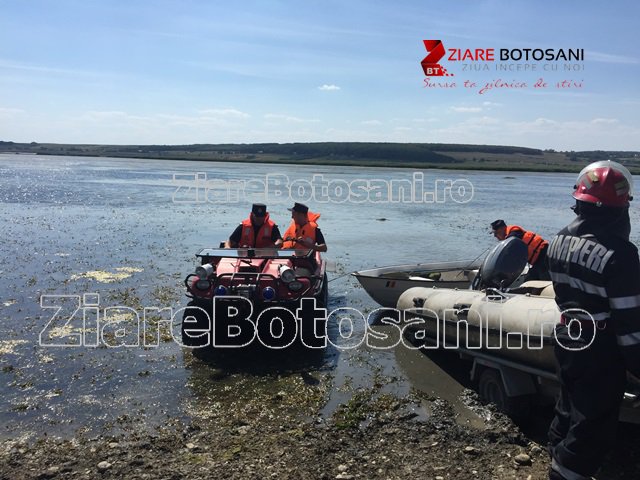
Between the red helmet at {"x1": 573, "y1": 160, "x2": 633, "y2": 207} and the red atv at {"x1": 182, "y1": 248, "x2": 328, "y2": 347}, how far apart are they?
4609 millimetres

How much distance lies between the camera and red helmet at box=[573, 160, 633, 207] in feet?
12.6

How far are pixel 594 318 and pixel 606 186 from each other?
34.4 inches

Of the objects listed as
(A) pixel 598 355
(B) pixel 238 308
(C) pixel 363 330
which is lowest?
(C) pixel 363 330

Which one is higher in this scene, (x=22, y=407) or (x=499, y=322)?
(x=499, y=322)

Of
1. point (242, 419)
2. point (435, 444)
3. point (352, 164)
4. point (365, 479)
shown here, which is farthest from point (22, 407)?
point (352, 164)

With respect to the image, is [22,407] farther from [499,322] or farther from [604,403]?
[604,403]

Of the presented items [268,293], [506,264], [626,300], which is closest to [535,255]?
[506,264]

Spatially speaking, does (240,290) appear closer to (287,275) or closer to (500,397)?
(287,275)

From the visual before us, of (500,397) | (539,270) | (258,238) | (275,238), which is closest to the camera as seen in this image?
(500,397)

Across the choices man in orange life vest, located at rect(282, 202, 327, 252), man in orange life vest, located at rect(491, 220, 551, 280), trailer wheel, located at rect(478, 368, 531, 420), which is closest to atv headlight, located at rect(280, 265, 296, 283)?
man in orange life vest, located at rect(282, 202, 327, 252)

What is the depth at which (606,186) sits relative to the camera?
3.85 metres

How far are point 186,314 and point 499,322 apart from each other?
4.46m

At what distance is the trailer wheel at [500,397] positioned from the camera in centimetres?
576

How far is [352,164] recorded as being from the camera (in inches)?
3875
